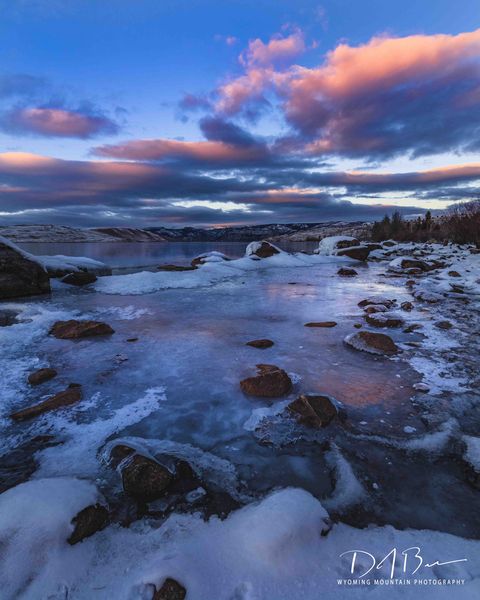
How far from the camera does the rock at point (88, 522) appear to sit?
168 centimetres

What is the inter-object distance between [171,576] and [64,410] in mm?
2101

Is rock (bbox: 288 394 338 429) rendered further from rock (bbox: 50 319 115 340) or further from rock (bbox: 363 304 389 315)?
rock (bbox: 363 304 389 315)

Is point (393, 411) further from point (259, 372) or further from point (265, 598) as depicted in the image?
point (265, 598)

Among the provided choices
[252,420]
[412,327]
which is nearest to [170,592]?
[252,420]

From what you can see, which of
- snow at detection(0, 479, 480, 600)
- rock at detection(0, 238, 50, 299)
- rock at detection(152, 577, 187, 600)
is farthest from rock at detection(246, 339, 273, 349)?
rock at detection(0, 238, 50, 299)

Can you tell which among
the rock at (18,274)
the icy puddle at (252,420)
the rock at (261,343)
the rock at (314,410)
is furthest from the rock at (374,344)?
the rock at (18,274)

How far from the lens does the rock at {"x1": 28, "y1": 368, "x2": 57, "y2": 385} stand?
363 centimetres

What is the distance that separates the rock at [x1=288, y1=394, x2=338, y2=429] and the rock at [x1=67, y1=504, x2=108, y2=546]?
169 centimetres

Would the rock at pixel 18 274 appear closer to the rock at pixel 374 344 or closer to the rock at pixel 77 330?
the rock at pixel 77 330

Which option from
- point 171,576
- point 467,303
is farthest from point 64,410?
point 467,303

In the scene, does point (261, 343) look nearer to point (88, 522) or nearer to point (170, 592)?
point (88, 522)

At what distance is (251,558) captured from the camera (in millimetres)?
1562

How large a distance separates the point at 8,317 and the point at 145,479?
21.4ft

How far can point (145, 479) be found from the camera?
6.73ft
